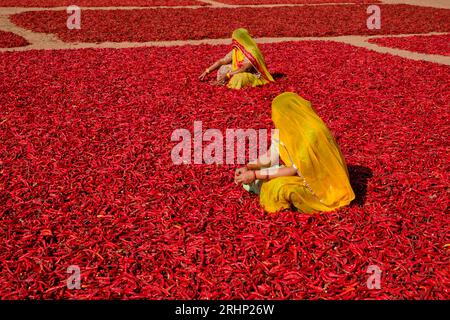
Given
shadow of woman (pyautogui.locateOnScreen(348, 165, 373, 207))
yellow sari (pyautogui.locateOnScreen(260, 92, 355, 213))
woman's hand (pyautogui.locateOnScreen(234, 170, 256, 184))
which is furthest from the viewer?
shadow of woman (pyautogui.locateOnScreen(348, 165, 373, 207))

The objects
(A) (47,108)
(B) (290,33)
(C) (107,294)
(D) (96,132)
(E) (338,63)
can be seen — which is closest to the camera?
(C) (107,294)

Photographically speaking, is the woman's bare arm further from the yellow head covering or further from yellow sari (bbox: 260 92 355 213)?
yellow sari (bbox: 260 92 355 213)

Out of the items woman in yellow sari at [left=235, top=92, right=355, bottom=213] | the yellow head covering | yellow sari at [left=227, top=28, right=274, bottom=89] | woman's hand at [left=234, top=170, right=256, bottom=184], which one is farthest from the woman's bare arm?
woman's hand at [left=234, top=170, right=256, bottom=184]

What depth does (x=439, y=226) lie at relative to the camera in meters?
4.77

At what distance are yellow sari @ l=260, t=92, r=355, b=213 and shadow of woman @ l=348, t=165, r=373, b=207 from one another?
0.39m

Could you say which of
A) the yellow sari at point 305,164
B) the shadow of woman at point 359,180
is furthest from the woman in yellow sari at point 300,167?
the shadow of woman at point 359,180

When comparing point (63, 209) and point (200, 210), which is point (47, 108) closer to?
point (63, 209)

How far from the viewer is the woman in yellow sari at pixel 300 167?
448cm

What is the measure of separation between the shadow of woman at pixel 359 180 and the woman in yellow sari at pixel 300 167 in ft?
1.32

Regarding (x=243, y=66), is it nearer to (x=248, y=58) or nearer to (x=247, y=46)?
(x=248, y=58)

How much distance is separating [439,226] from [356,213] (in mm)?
907

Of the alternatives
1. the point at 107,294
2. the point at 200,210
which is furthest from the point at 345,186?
the point at 107,294

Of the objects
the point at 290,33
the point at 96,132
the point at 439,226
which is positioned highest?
the point at 290,33

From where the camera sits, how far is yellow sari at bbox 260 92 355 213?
4480mm
